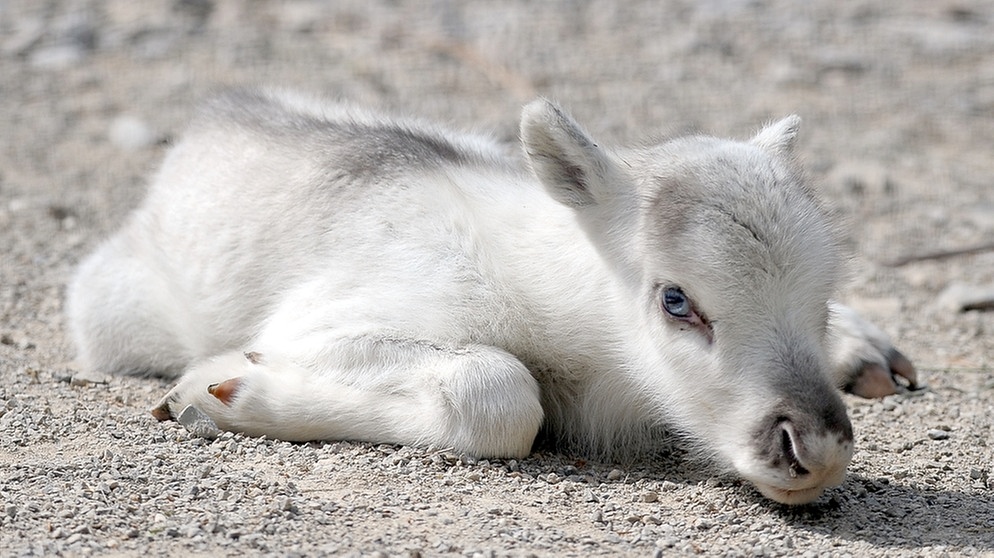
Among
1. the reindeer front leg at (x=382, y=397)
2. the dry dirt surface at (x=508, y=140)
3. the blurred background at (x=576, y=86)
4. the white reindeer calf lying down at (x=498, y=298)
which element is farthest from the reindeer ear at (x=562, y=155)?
the blurred background at (x=576, y=86)

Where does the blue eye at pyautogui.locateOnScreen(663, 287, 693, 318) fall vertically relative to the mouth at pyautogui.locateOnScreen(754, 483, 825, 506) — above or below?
above

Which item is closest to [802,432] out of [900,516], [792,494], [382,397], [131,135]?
[792,494]

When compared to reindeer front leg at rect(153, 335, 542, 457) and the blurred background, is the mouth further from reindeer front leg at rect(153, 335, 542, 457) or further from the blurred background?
the blurred background

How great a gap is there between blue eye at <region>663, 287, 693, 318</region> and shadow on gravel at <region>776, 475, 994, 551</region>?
0.88 meters

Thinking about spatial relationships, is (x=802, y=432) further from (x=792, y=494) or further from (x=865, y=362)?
(x=865, y=362)

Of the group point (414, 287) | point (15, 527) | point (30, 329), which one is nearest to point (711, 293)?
point (414, 287)

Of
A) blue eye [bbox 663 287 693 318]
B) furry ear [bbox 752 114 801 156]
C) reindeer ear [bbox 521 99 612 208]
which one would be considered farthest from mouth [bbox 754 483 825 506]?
furry ear [bbox 752 114 801 156]

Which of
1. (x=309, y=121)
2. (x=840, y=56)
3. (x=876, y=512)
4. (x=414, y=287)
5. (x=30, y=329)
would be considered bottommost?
(x=30, y=329)

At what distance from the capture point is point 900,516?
5605 mm

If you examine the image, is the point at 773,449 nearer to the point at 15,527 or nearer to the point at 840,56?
the point at 15,527

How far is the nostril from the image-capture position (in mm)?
5109

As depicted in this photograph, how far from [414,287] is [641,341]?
1.12 m

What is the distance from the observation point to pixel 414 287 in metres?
6.43

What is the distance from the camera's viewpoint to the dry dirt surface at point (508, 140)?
520cm
